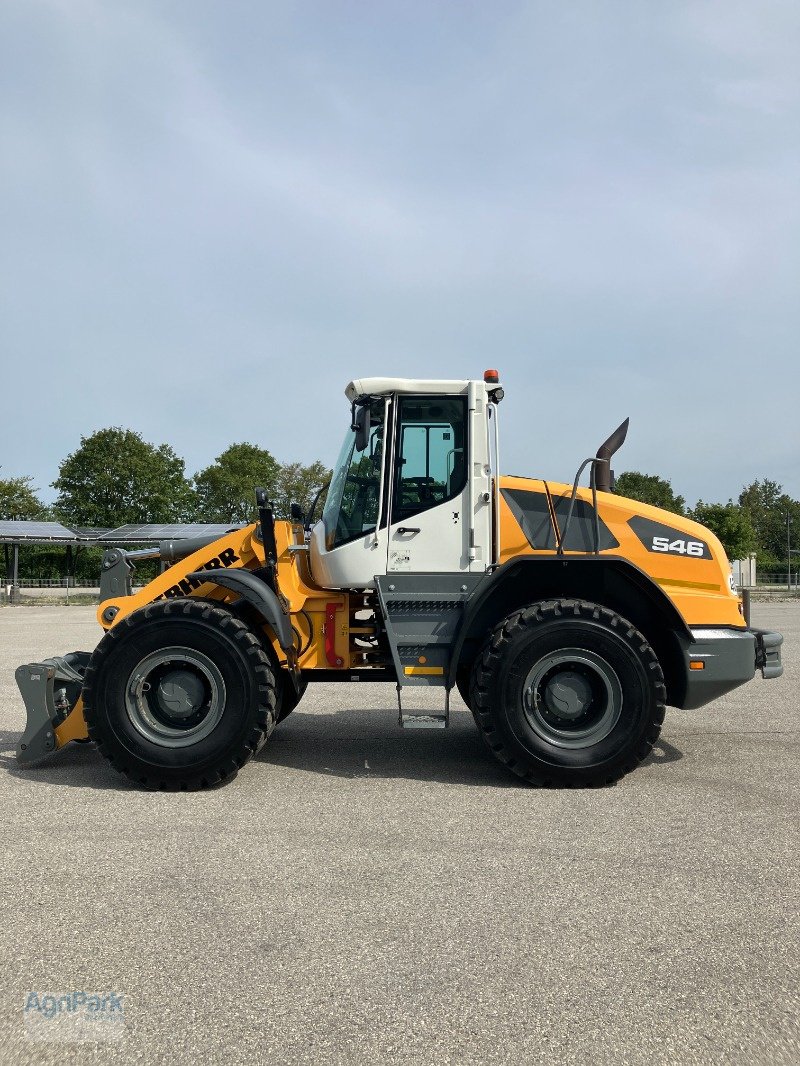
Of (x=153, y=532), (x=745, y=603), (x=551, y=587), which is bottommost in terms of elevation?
(x=745, y=603)

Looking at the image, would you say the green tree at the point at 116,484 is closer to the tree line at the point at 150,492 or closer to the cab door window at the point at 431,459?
the tree line at the point at 150,492

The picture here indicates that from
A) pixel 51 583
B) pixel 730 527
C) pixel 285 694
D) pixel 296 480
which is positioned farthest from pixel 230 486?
pixel 285 694

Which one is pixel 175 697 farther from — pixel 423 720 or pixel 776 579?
pixel 776 579

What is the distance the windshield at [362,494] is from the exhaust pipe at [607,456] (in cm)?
156

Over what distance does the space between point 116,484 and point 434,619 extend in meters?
61.2

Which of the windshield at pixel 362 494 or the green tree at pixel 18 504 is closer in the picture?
the windshield at pixel 362 494

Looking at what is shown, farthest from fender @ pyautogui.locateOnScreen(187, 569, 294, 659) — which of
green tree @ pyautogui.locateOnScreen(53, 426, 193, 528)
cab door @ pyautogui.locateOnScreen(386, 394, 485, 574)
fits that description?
green tree @ pyautogui.locateOnScreen(53, 426, 193, 528)

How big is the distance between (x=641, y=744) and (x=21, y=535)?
4340cm

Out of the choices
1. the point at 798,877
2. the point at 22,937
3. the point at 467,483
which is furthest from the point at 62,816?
the point at 798,877

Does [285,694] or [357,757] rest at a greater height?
[285,694]

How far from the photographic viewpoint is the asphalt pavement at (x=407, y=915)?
2.64 meters

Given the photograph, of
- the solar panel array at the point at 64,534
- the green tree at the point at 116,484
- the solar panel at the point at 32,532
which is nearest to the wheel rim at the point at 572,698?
the solar panel array at the point at 64,534

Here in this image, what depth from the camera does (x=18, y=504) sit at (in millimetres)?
66875

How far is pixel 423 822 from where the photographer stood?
478 centimetres
